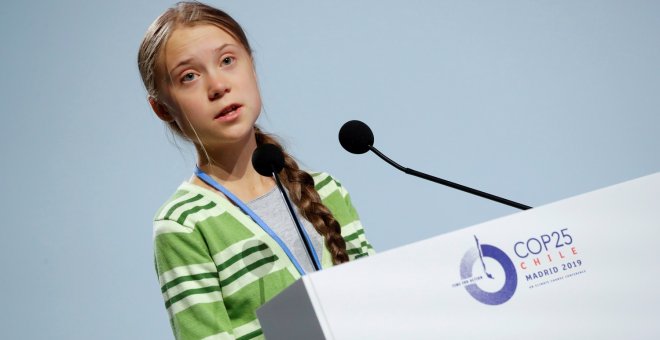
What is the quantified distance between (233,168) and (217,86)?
15 cm

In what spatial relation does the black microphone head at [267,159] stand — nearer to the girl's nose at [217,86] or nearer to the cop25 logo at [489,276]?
the girl's nose at [217,86]

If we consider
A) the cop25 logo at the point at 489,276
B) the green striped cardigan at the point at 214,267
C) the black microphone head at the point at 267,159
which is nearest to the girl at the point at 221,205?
the green striped cardigan at the point at 214,267

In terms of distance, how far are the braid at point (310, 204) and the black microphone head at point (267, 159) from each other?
0.16 meters

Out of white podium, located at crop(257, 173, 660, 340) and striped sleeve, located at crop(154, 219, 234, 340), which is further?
striped sleeve, located at crop(154, 219, 234, 340)

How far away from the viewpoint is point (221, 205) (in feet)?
4.24

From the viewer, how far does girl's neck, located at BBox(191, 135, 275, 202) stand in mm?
1351

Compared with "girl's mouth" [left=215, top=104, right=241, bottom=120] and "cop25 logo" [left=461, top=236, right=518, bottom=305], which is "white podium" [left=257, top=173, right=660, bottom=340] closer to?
"cop25 logo" [left=461, top=236, right=518, bottom=305]

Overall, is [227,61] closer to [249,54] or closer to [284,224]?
[249,54]

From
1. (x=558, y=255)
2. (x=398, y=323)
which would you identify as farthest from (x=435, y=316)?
(x=558, y=255)

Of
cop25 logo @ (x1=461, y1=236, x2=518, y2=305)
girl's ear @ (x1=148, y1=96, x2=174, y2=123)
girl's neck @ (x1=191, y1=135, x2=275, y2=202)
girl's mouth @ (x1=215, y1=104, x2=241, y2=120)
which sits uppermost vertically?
girl's ear @ (x1=148, y1=96, x2=174, y2=123)

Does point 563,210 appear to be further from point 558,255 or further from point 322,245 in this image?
point 322,245

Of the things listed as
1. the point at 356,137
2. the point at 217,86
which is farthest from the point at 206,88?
the point at 356,137

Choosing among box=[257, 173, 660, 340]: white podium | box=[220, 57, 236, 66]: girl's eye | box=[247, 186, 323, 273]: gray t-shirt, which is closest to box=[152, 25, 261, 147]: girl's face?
box=[220, 57, 236, 66]: girl's eye

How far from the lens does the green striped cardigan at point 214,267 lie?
1.18 m
